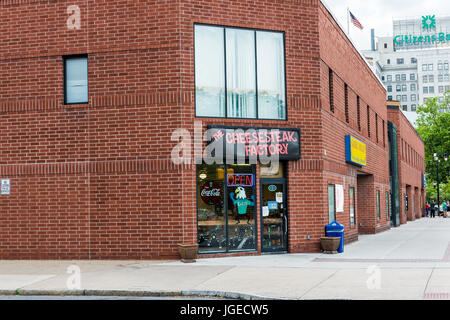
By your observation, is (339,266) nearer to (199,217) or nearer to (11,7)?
(199,217)

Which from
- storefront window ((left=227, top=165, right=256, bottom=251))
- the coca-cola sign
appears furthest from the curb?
storefront window ((left=227, top=165, right=256, bottom=251))

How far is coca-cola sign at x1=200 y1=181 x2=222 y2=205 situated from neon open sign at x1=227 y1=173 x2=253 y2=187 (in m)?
0.39

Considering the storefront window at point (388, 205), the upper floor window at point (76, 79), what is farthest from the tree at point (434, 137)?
the upper floor window at point (76, 79)

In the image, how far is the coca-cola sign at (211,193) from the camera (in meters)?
15.8

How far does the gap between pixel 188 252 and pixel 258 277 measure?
336cm

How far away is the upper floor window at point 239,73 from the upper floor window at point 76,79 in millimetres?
3356

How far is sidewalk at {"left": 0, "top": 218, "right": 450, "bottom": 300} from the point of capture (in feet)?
32.8

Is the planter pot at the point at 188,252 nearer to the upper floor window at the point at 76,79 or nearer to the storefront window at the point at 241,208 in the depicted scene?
the storefront window at the point at 241,208

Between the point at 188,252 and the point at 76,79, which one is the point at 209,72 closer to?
the point at 76,79

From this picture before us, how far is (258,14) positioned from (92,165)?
668 centimetres

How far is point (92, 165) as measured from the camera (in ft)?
Result: 52.2

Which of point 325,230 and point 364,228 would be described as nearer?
point 325,230

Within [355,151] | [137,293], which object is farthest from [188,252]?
[355,151]
